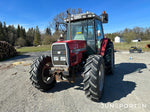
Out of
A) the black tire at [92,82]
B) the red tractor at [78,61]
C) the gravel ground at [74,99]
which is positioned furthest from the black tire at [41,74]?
the black tire at [92,82]

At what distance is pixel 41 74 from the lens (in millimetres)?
3543

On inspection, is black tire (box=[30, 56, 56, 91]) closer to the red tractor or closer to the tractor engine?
the red tractor

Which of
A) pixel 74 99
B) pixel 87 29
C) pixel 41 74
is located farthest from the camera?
pixel 87 29

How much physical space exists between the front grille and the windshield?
1.38m

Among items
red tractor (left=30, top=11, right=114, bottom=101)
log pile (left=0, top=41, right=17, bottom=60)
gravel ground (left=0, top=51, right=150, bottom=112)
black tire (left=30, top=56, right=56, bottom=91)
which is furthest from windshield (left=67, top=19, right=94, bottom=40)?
log pile (left=0, top=41, right=17, bottom=60)

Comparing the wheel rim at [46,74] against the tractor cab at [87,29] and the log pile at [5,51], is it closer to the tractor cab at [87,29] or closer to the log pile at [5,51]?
the tractor cab at [87,29]

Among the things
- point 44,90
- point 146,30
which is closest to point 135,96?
point 44,90

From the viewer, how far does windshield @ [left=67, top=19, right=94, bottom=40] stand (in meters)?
4.25

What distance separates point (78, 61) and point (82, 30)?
139 centimetres

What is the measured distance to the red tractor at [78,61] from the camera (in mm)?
2775

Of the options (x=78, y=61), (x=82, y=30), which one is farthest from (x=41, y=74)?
(x=82, y=30)

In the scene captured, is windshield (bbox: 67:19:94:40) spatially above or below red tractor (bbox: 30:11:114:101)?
above

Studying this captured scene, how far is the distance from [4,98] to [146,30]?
82508mm

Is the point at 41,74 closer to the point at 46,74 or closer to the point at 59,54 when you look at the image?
the point at 46,74
